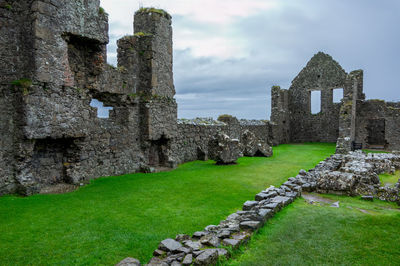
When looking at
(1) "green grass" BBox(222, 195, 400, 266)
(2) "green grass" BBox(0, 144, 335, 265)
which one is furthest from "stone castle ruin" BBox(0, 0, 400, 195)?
(1) "green grass" BBox(222, 195, 400, 266)

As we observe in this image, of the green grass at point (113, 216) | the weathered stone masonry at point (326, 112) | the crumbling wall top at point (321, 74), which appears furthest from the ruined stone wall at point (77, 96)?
the crumbling wall top at point (321, 74)

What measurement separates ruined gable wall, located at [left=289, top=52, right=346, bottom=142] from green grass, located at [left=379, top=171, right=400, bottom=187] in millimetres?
15677

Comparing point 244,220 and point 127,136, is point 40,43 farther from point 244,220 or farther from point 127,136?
point 244,220

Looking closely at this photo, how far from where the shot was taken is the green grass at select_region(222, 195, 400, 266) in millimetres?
4227

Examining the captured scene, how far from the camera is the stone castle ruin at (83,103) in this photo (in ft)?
25.6

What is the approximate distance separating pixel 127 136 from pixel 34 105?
414 cm

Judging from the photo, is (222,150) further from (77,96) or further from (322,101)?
(322,101)

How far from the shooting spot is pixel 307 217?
5984 mm

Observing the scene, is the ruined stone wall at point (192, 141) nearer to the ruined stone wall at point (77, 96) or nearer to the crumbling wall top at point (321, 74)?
the ruined stone wall at point (77, 96)

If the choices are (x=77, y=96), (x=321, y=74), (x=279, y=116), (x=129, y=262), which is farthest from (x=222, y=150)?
(x=321, y=74)

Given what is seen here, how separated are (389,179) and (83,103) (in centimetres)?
1120

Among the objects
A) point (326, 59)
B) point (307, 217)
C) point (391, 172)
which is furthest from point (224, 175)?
point (326, 59)

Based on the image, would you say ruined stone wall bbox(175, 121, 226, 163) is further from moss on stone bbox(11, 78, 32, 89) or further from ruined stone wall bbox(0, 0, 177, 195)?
moss on stone bbox(11, 78, 32, 89)

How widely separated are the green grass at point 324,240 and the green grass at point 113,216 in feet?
4.22
